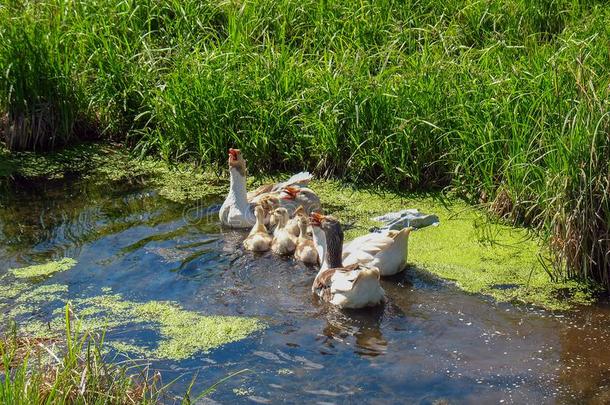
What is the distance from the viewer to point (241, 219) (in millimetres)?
8508

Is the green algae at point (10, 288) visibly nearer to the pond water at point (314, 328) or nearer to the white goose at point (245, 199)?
the pond water at point (314, 328)

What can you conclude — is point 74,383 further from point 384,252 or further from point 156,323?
point 384,252

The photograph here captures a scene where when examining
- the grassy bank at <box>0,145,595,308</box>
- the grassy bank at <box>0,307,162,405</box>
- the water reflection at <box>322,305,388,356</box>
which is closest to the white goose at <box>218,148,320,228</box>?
the grassy bank at <box>0,145,595,308</box>

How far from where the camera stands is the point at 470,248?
791 cm

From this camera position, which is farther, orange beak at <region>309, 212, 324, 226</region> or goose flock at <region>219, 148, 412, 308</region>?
orange beak at <region>309, 212, 324, 226</region>

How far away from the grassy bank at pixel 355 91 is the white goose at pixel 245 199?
68 centimetres

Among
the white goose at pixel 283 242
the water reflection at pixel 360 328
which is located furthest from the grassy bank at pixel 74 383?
the white goose at pixel 283 242

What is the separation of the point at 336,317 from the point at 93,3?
226 inches

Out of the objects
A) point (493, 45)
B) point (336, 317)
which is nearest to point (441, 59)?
Answer: point (493, 45)

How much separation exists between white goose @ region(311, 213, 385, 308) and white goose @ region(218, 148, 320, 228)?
91cm

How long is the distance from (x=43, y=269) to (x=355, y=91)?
313 centimetres

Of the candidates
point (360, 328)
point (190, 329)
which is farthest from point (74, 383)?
point (360, 328)

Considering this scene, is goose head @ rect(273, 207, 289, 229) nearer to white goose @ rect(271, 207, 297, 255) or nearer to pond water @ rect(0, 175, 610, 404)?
white goose @ rect(271, 207, 297, 255)

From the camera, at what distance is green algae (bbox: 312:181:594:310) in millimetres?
7156
